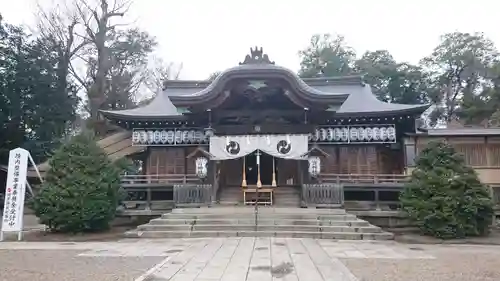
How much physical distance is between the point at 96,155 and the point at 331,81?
51.1 ft

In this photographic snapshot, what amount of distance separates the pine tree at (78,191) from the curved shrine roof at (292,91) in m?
3.94

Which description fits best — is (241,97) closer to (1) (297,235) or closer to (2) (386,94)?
(1) (297,235)

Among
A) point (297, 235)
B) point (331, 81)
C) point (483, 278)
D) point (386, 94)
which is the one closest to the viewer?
point (483, 278)

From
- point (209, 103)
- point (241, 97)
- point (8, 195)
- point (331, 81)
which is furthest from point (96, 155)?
point (331, 81)

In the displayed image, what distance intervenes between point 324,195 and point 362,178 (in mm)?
3549

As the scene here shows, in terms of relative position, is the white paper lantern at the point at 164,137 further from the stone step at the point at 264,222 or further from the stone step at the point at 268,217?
the stone step at the point at 264,222

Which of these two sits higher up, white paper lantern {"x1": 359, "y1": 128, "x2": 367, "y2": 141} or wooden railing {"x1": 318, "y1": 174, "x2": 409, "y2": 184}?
white paper lantern {"x1": 359, "y1": 128, "x2": 367, "y2": 141}

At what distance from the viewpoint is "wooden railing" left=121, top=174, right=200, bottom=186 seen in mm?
16594

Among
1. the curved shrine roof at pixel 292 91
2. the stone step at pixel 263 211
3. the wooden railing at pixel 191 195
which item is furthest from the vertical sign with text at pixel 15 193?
the curved shrine roof at pixel 292 91

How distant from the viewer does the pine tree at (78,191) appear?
11945mm

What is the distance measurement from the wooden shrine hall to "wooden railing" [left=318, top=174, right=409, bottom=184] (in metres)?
0.05

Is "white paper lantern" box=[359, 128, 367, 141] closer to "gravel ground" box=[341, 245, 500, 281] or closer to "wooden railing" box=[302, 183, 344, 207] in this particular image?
"wooden railing" box=[302, 183, 344, 207]

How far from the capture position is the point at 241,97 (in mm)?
16578

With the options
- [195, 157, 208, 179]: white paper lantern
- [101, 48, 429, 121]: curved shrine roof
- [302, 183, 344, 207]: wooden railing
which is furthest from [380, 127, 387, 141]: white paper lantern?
[195, 157, 208, 179]: white paper lantern
